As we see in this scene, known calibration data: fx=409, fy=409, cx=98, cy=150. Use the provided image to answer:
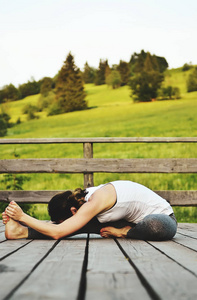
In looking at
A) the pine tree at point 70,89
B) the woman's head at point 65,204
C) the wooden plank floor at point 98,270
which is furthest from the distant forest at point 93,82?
the wooden plank floor at point 98,270

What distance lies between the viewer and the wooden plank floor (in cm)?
153

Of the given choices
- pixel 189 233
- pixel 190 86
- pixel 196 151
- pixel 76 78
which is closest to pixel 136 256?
pixel 189 233

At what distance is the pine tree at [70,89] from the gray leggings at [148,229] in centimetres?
4972

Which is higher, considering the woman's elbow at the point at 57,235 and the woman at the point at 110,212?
the woman at the point at 110,212

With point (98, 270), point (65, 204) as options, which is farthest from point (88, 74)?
point (98, 270)

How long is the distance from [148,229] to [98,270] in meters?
1.18

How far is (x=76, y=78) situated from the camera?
2445 inches

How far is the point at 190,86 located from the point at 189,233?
54.8 metres

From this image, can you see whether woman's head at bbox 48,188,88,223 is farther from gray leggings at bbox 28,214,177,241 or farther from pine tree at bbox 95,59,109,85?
pine tree at bbox 95,59,109,85

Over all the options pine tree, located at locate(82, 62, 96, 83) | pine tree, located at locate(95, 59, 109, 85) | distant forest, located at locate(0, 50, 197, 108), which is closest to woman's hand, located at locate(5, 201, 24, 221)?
distant forest, located at locate(0, 50, 197, 108)

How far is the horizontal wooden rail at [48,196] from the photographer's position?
5.09m

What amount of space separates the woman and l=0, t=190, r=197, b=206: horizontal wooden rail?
1.76 m

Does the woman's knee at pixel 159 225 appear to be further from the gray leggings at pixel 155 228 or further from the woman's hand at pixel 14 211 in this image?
the woman's hand at pixel 14 211

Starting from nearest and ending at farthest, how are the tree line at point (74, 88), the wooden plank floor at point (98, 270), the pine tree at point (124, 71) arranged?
the wooden plank floor at point (98, 270) < the tree line at point (74, 88) < the pine tree at point (124, 71)
